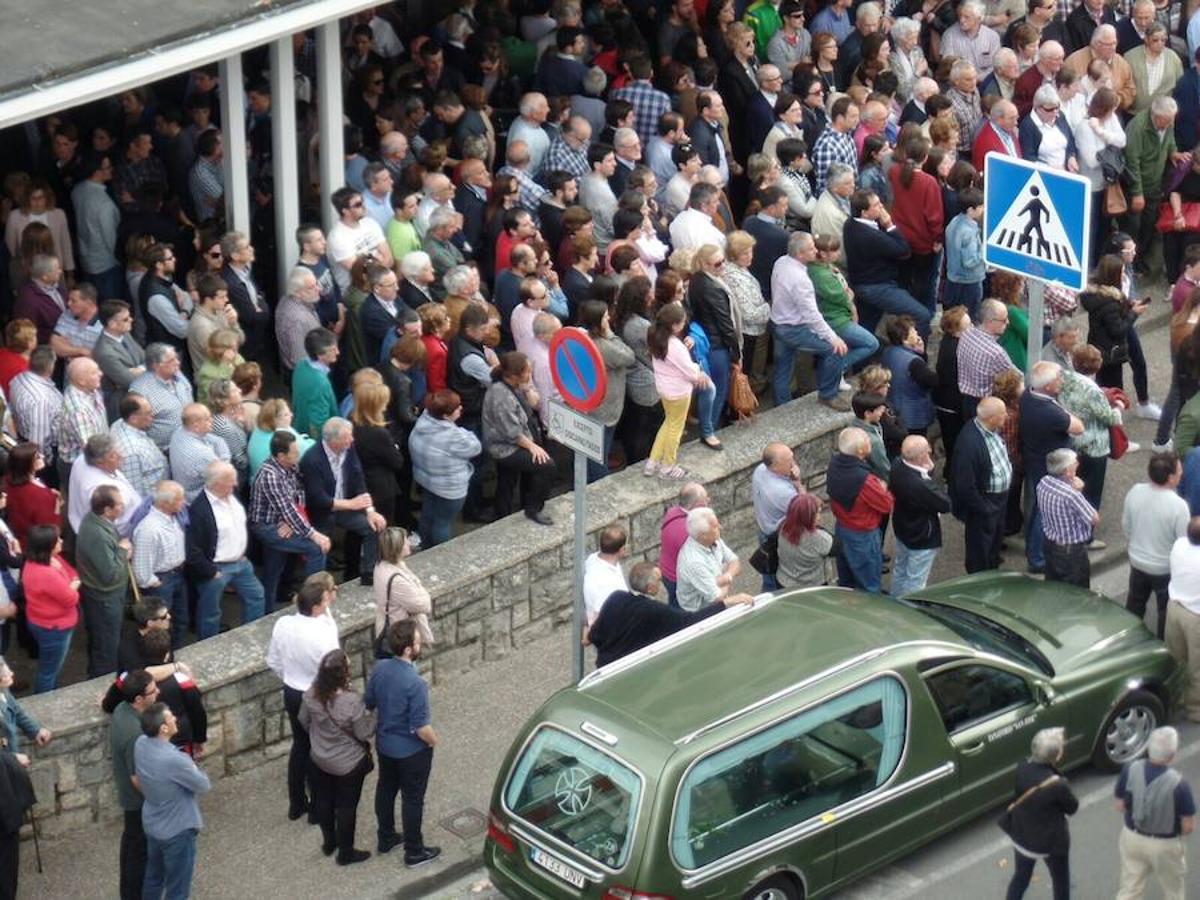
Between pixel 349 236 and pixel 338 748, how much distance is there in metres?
4.60

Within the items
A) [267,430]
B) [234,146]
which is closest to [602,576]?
[267,430]

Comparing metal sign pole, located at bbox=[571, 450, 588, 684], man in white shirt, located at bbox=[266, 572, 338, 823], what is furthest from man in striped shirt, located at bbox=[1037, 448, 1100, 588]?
man in white shirt, located at bbox=[266, 572, 338, 823]

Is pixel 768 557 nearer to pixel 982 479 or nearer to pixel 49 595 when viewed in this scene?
pixel 982 479

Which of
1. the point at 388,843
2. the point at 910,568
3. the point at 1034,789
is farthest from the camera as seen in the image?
the point at 910,568

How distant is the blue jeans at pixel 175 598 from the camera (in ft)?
44.9

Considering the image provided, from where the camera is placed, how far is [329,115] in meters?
16.6

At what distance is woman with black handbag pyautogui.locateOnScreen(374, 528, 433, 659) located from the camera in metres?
13.4

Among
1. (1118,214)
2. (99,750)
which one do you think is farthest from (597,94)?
(99,750)

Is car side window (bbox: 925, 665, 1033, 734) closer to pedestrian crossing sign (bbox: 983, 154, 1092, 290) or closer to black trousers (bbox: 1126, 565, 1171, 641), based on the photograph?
black trousers (bbox: 1126, 565, 1171, 641)

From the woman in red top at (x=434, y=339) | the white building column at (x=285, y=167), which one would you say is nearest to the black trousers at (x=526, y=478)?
the woman in red top at (x=434, y=339)

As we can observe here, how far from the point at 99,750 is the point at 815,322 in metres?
5.91

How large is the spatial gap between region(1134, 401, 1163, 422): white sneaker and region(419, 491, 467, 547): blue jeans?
563cm

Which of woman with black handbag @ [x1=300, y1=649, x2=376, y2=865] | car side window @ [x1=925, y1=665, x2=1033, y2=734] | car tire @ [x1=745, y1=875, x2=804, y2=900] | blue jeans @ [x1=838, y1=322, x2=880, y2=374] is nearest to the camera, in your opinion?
car tire @ [x1=745, y1=875, x2=804, y2=900]

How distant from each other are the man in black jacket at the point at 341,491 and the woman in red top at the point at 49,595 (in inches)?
62.2
